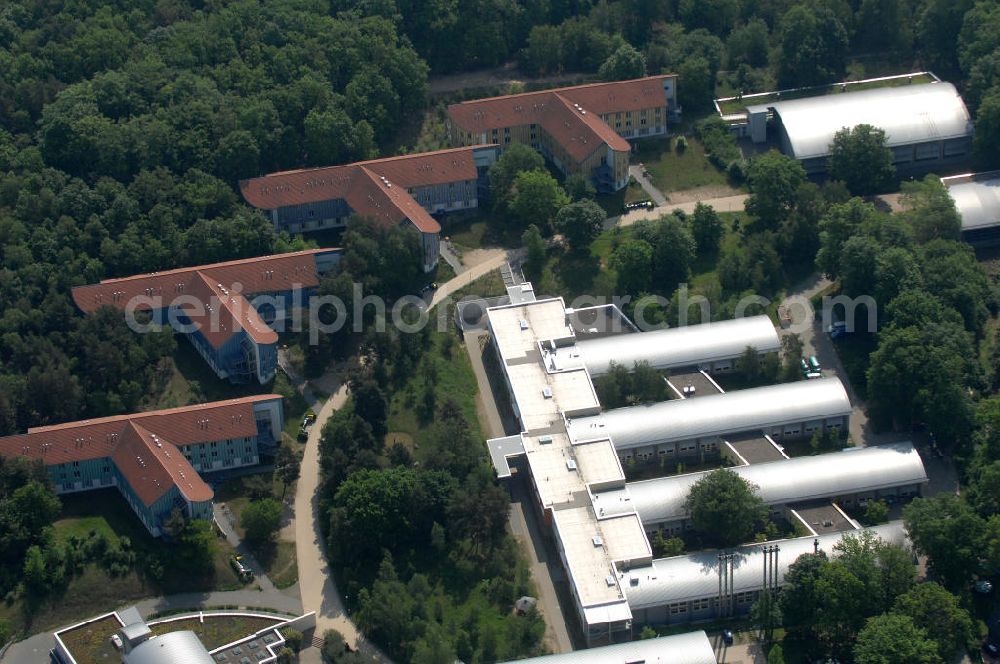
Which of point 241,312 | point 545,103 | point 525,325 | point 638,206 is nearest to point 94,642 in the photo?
point 241,312

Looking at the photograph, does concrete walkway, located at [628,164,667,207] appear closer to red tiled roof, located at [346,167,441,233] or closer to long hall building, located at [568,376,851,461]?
red tiled roof, located at [346,167,441,233]

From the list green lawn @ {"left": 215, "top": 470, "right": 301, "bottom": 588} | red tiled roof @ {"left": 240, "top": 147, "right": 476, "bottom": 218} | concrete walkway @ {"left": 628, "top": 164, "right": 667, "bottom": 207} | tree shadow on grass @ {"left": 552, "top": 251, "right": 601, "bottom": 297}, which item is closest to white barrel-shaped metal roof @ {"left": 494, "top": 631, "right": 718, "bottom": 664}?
green lawn @ {"left": 215, "top": 470, "right": 301, "bottom": 588}

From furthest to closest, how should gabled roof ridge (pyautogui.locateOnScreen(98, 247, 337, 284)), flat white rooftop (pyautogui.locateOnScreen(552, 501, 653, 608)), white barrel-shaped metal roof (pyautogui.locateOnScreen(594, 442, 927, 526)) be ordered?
gabled roof ridge (pyautogui.locateOnScreen(98, 247, 337, 284)) → white barrel-shaped metal roof (pyautogui.locateOnScreen(594, 442, 927, 526)) → flat white rooftop (pyautogui.locateOnScreen(552, 501, 653, 608))

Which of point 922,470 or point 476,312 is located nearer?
point 922,470

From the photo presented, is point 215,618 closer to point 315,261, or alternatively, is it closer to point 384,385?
point 384,385

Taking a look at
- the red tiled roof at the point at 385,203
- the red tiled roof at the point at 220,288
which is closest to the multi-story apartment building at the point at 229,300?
the red tiled roof at the point at 220,288

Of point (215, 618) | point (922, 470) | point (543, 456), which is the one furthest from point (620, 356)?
point (215, 618)

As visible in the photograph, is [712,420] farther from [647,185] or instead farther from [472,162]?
[472,162]
